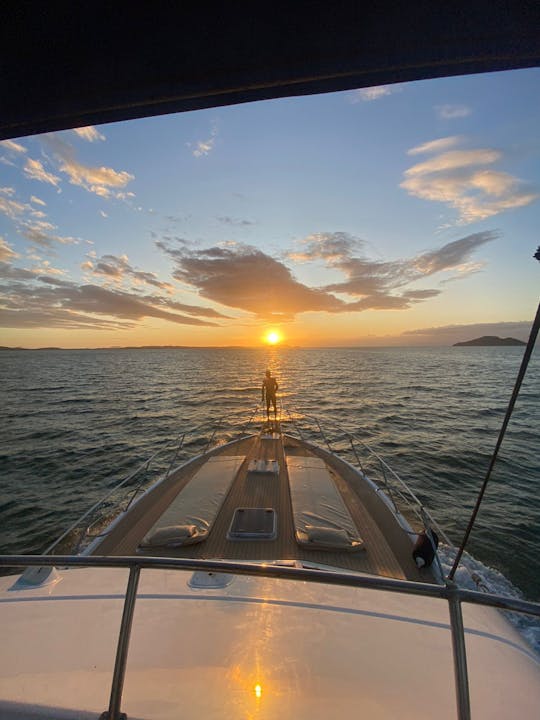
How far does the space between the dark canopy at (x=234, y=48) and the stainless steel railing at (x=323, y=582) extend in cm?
311

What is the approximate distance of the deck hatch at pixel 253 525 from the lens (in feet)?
19.1

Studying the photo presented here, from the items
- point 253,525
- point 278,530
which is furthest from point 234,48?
point 278,530

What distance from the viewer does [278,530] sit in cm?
615

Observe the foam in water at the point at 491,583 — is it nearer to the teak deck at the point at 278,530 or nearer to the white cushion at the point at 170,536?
the teak deck at the point at 278,530

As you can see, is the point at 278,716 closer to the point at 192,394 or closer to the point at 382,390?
the point at 192,394

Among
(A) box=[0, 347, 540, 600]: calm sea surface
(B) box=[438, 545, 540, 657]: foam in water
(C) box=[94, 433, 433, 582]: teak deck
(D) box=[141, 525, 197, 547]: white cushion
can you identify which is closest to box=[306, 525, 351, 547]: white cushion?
(C) box=[94, 433, 433, 582]: teak deck

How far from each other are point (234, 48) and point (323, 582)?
326 centimetres

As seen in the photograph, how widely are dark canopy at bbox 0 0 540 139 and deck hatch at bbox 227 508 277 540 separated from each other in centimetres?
655

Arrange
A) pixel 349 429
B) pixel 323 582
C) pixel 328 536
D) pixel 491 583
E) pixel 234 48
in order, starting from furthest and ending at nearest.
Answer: pixel 349 429 < pixel 491 583 < pixel 328 536 < pixel 234 48 < pixel 323 582

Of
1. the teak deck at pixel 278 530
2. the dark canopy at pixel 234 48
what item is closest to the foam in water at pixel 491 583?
the teak deck at pixel 278 530

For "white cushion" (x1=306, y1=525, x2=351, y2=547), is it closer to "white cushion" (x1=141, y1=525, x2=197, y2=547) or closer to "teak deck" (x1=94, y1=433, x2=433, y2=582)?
"teak deck" (x1=94, y1=433, x2=433, y2=582)

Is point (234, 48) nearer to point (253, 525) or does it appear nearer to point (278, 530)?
point (253, 525)

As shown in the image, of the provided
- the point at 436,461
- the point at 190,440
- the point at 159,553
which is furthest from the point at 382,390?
the point at 159,553

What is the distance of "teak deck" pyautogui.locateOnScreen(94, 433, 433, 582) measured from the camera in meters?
5.38
